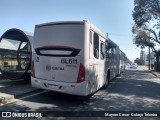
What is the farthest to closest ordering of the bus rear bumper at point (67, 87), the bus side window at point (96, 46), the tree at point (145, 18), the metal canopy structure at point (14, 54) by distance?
the tree at point (145, 18) → the metal canopy structure at point (14, 54) → the bus side window at point (96, 46) → the bus rear bumper at point (67, 87)

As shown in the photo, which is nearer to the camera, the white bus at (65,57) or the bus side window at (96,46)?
the white bus at (65,57)

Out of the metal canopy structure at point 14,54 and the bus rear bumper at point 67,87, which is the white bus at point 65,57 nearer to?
the bus rear bumper at point 67,87

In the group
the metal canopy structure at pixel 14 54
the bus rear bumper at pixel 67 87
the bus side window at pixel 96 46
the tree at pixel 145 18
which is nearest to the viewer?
the bus rear bumper at pixel 67 87

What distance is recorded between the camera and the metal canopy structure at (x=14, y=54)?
15.1m

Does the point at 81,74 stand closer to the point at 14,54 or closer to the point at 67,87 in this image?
the point at 67,87

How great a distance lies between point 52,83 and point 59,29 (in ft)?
7.02

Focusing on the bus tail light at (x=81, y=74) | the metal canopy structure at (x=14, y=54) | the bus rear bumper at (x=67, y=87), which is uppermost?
the metal canopy structure at (x=14, y=54)

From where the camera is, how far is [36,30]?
1117 cm

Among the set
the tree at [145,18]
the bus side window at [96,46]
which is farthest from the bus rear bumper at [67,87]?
the tree at [145,18]

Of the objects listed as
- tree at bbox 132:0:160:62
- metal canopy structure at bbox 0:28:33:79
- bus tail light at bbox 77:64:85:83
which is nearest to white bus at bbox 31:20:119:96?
bus tail light at bbox 77:64:85:83

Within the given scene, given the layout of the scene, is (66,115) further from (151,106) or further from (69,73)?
(151,106)

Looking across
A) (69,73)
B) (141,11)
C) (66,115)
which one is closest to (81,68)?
(69,73)

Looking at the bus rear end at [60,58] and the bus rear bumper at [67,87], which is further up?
the bus rear end at [60,58]

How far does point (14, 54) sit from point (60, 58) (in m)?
6.59
